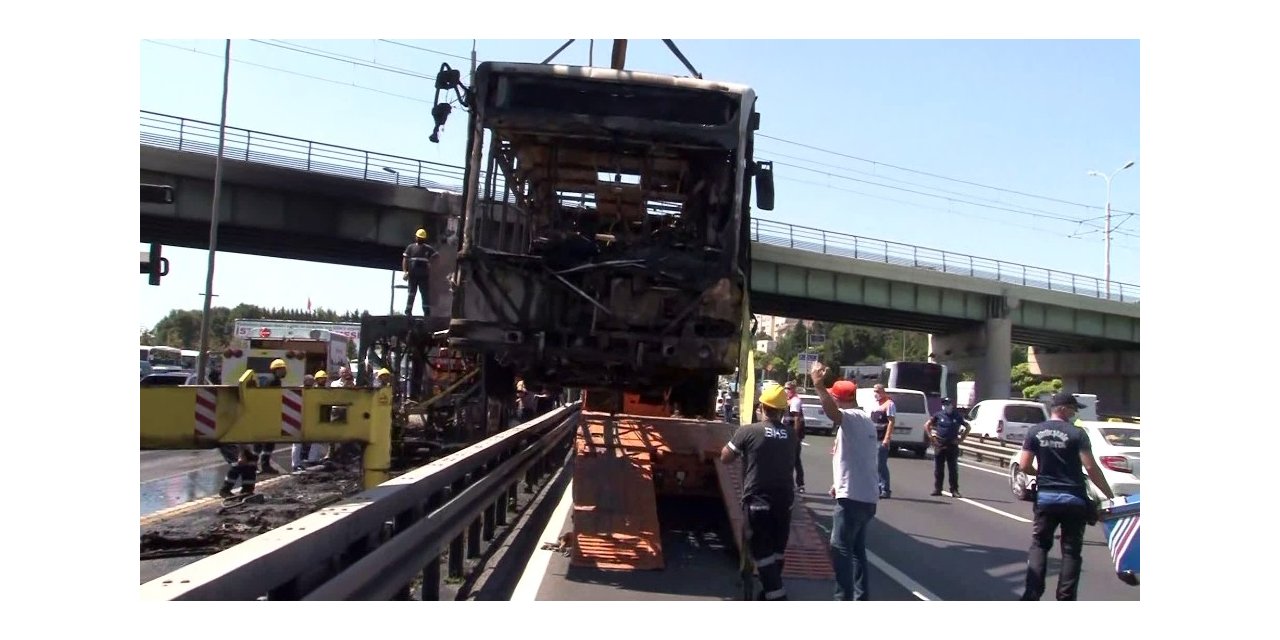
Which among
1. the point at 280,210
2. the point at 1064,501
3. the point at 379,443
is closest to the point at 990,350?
the point at 280,210

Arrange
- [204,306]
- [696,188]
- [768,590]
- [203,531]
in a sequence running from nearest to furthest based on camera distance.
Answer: [768,590] → [203,531] → [696,188] → [204,306]

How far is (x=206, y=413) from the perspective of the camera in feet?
25.6

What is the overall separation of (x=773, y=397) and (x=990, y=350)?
40.8 meters

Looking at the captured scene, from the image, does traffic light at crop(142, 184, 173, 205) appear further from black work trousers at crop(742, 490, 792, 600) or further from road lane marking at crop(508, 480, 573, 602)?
black work trousers at crop(742, 490, 792, 600)

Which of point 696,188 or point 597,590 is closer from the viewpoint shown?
point 597,590

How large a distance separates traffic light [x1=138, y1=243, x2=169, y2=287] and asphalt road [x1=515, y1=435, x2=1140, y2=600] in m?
4.95

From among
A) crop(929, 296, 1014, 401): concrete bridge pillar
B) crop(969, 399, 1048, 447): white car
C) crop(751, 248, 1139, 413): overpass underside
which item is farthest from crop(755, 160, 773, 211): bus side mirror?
crop(929, 296, 1014, 401): concrete bridge pillar

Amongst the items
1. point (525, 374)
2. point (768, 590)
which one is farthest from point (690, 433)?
point (768, 590)

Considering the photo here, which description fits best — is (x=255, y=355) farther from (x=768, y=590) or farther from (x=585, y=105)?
(x=768, y=590)

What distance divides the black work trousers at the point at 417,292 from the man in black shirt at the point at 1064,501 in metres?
8.44

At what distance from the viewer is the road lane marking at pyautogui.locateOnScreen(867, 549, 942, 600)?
7730 millimetres

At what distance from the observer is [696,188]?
31.8 feet

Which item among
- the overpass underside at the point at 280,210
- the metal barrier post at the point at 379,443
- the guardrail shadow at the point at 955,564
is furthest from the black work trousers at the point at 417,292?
the overpass underside at the point at 280,210
